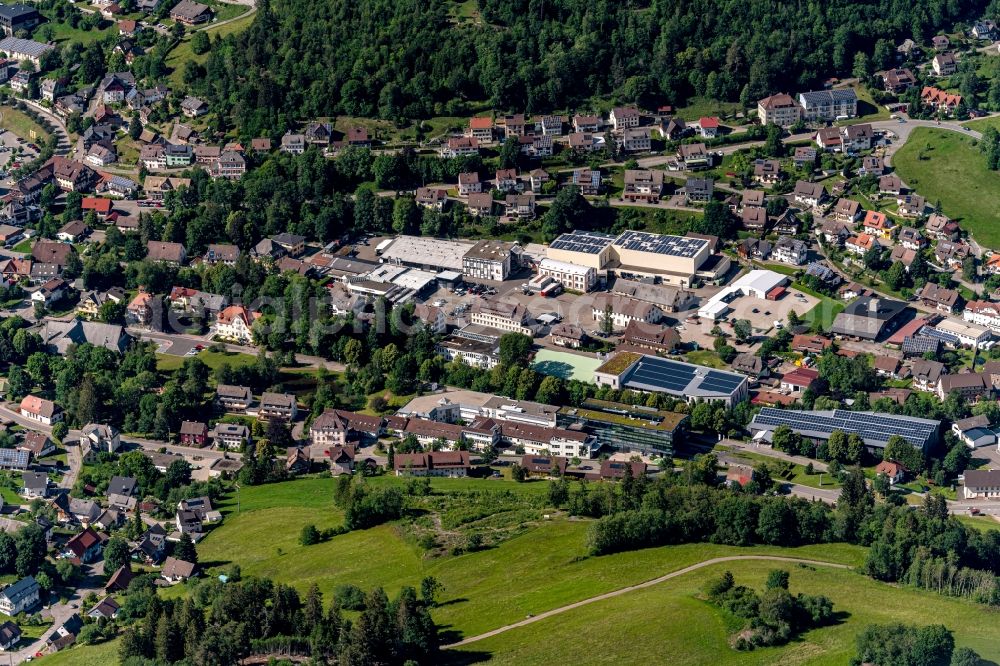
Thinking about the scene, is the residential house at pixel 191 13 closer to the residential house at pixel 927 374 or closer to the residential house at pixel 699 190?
the residential house at pixel 699 190

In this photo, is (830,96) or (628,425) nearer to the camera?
(628,425)

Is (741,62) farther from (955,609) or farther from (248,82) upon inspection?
(955,609)

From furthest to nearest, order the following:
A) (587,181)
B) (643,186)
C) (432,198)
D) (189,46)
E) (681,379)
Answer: (189,46) < (587,181) < (432,198) < (643,186) < (681,379)

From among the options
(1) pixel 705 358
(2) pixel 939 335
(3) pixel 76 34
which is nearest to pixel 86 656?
(1) pixel 705 358

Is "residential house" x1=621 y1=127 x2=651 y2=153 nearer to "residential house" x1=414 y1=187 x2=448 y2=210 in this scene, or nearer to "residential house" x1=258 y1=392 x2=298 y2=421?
"residential house" x1=414 y1=187 x2=448 y2=210

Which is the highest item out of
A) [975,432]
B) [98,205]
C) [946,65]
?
[946,65]

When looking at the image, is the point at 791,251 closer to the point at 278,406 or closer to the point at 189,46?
the point at 278,406

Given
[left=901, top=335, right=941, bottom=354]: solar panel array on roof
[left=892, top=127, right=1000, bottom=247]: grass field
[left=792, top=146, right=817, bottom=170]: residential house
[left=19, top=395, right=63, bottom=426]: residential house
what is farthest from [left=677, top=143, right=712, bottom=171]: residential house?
[left=19, top=395, right=63, bottom=426]: residential house
